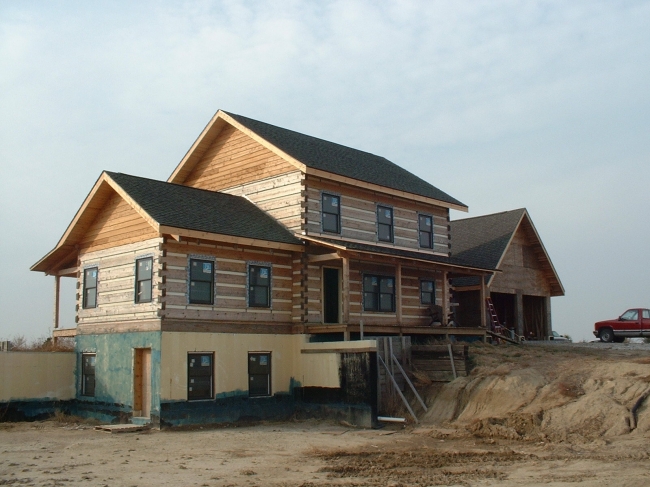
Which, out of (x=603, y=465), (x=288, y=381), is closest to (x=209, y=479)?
(x=603, y=465)

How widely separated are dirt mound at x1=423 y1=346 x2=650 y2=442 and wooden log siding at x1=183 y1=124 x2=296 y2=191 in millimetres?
9797

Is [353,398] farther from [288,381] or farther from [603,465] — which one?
[603,465]

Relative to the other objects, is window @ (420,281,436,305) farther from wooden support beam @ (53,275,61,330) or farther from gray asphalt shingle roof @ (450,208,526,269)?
wooden support beam @ (53,275,61,330)

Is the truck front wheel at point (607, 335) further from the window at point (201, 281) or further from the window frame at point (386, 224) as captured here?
the window at point (201, 281)

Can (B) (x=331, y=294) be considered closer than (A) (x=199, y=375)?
No

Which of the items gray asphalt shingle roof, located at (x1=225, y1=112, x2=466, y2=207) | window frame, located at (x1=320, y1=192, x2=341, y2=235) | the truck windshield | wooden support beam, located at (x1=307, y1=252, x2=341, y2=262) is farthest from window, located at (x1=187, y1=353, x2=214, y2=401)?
the truck windshield

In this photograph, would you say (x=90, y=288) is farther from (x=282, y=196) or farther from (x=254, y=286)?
(x=282, y=196)

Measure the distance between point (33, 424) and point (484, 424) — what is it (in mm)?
13741

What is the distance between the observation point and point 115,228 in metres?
24.4

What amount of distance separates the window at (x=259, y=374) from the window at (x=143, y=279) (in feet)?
12.5

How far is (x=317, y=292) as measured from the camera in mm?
25516

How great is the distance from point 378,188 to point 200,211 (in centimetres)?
728

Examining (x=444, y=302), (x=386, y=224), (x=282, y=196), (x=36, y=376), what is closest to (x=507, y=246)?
(x=444, y=302)

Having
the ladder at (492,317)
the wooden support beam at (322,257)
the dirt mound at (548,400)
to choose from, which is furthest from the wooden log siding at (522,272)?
the wooden support beam at (322,257)
